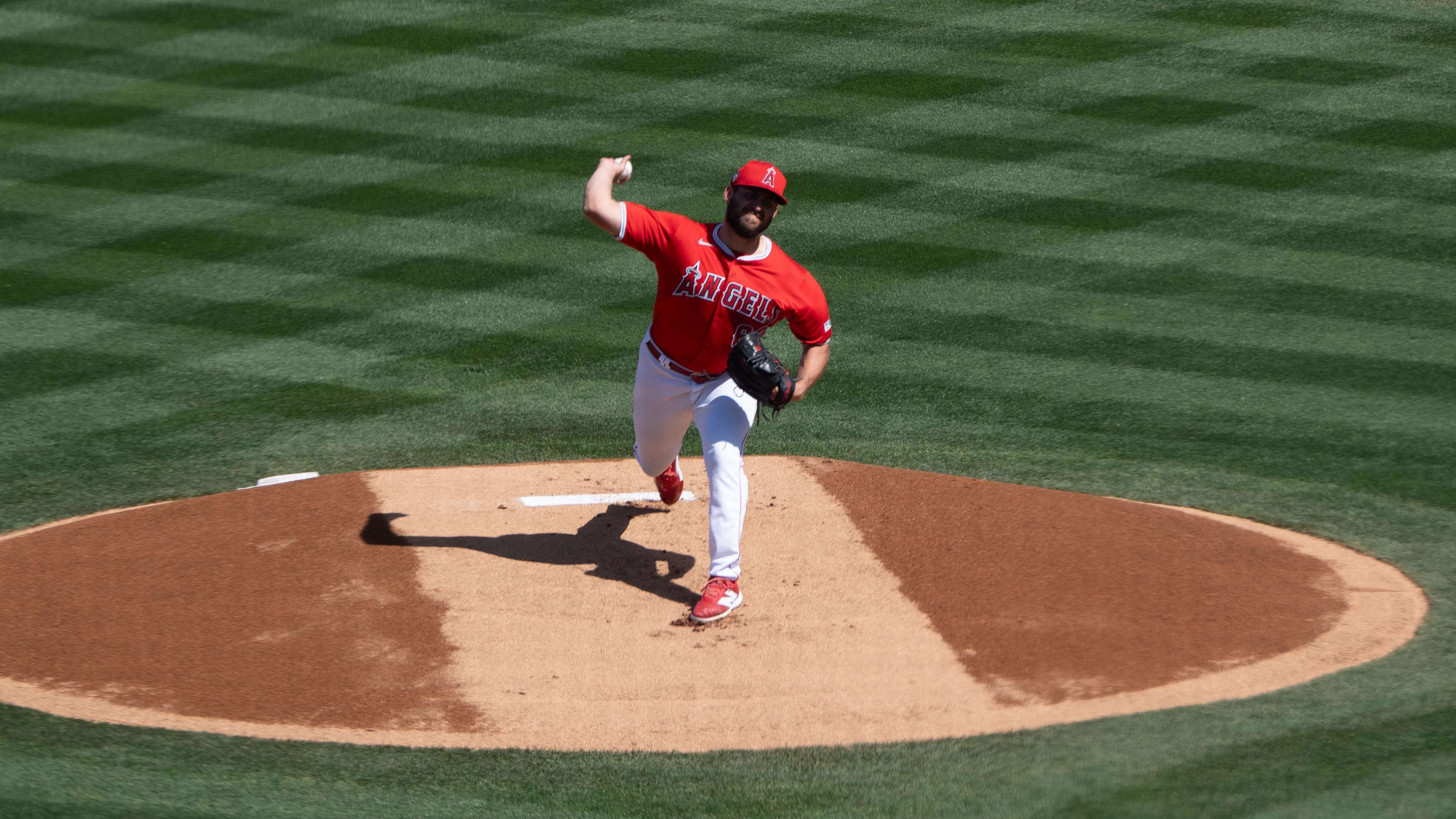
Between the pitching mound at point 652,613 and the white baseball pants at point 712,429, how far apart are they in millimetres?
391

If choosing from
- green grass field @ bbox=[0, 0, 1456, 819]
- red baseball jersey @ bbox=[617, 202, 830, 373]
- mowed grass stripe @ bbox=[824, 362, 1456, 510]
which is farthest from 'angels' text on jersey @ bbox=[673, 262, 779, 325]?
mowed grass stripe @ bbox=[824, 362, 1456, 510]

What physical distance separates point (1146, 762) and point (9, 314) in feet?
27.8

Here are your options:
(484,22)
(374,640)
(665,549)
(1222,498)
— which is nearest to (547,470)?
(665,549)

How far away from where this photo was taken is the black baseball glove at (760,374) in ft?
20.7

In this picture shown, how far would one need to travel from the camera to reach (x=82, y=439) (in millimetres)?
8695

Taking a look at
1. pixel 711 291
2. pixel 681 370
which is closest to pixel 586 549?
pixel 681 370

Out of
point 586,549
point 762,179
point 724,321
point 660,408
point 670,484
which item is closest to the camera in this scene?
point 762,179

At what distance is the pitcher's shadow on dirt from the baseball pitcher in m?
0.38

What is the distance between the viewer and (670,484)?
24.1ft

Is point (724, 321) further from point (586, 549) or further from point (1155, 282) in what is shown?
point (1155, 282)

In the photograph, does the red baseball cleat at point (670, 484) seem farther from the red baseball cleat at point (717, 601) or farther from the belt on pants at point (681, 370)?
the red baseball cleat at point (717, 601)

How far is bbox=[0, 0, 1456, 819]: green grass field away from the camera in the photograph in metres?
5.38

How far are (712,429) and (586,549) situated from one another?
1.00 metres

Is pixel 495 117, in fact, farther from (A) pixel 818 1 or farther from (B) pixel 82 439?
(B) pixel 82 439
